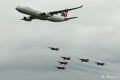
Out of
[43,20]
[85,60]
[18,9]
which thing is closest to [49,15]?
[43,20]

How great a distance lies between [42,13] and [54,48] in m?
17.5

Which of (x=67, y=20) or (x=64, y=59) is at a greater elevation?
(x=67, y=20)

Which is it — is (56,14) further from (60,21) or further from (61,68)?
(61,68)

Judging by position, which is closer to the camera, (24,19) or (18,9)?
(18,9)

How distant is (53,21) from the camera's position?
578ft

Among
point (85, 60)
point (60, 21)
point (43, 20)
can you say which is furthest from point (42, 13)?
point (85, 60)

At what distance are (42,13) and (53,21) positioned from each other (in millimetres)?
10479

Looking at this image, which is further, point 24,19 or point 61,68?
point 24,19

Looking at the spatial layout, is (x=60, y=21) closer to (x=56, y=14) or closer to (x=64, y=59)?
(x=56, y=14)

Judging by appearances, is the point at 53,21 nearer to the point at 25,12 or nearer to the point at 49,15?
the point at 49,15

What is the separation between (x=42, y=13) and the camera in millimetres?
167375

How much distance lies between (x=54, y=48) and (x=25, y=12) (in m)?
19.9

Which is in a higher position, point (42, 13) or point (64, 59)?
point (42, 13)

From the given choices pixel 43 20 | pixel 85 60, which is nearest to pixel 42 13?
pixel 43 20
